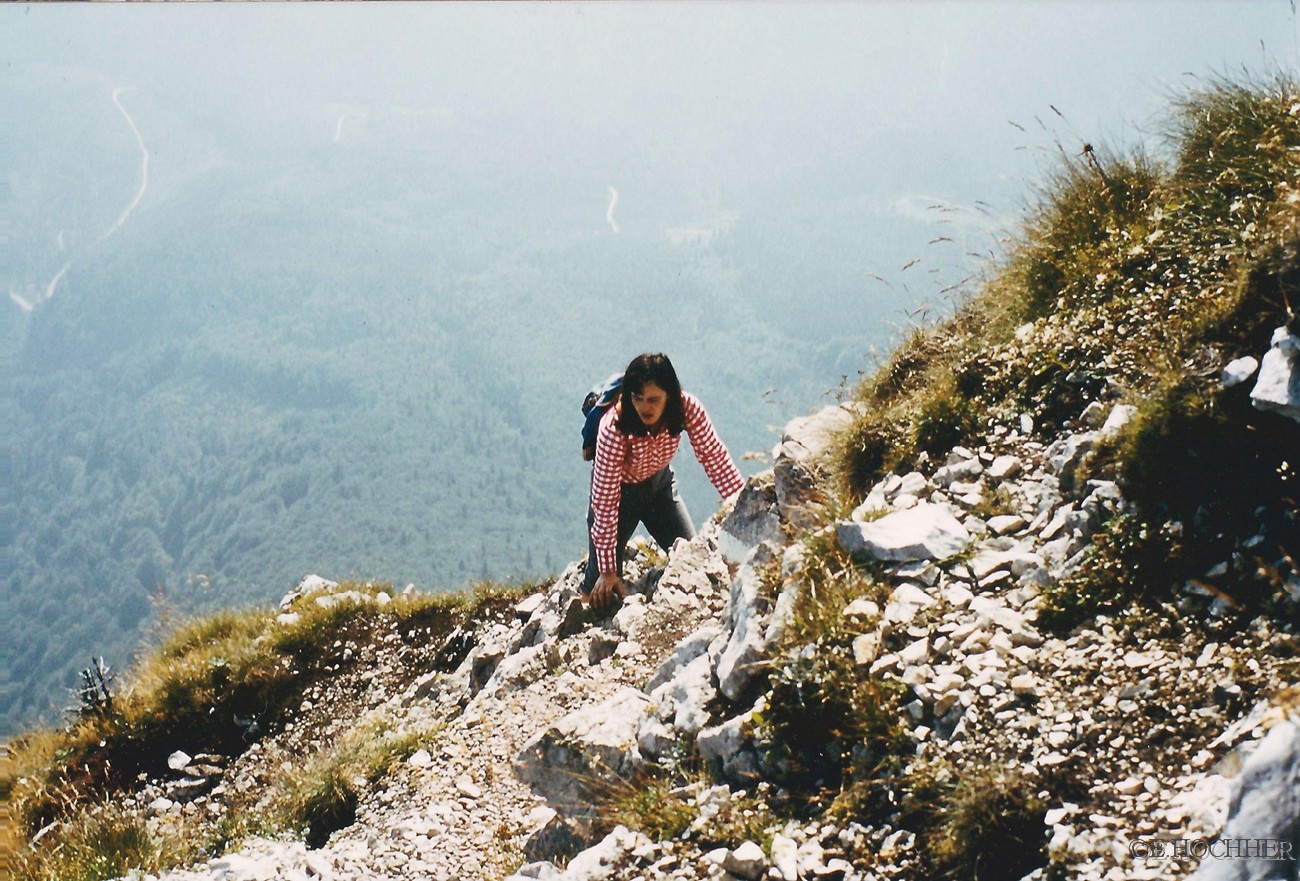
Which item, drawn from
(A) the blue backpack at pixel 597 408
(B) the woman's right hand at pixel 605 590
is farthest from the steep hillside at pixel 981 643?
(A) the blue backpack at pixel 597 408

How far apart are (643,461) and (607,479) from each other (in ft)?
2.39

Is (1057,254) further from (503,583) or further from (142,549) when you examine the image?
(142,549)

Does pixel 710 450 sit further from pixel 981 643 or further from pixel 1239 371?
pixel 1239 371

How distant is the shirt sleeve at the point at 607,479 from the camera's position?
7.55 m

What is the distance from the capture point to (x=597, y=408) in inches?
320

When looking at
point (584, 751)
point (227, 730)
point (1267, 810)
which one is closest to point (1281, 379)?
point (1267, 810)

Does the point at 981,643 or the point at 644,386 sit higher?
the point at 644,386

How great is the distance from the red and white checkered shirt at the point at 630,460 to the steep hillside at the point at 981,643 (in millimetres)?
587

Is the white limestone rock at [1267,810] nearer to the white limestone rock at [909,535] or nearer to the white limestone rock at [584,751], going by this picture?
the white limestone rock at [909,535]

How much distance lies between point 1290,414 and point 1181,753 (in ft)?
5.79

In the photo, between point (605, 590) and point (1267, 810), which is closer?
point (1267, 810)

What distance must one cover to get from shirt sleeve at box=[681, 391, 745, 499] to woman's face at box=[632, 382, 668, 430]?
333mm

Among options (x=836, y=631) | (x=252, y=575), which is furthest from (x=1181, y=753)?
(x=252, y=575)

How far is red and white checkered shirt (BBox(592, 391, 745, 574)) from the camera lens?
7.59 metres
